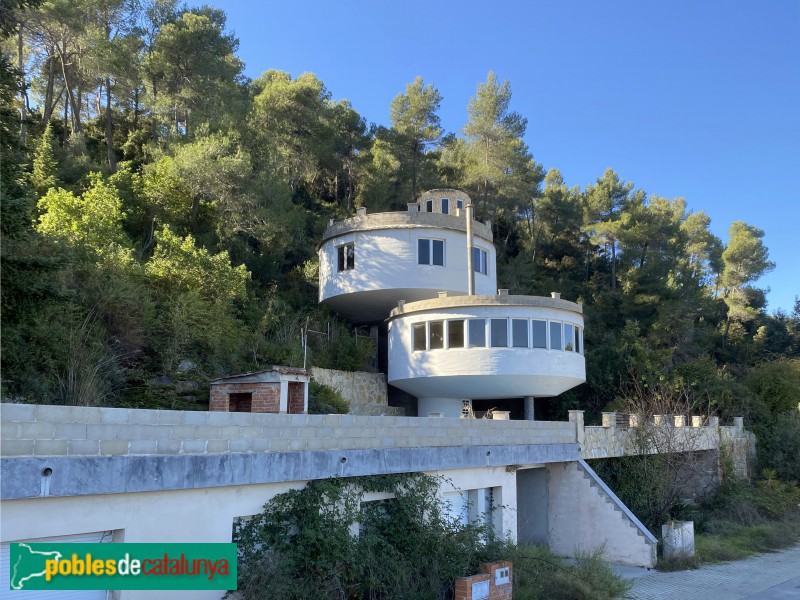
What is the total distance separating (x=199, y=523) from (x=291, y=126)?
107ft

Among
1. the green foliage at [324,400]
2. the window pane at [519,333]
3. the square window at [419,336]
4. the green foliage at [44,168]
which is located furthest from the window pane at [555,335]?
the green foliage at [44,168]

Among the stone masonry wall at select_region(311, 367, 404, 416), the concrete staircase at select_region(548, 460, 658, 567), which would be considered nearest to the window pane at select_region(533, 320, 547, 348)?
the concrete staircase at select_region(548, 460, 658, 567)

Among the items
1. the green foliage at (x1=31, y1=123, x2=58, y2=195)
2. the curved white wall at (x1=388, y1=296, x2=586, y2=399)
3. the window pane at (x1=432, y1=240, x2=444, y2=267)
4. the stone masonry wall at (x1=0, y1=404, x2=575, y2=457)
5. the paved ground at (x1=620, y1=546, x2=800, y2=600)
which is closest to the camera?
the stone masonry wall at (x1=0, y1=404, x2=575, y2=457)

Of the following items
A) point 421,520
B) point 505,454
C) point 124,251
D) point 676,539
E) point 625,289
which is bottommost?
point 676,539

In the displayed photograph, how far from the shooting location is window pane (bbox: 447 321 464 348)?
2284 cm

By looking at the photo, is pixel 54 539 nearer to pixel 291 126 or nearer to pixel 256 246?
pixel 256 246

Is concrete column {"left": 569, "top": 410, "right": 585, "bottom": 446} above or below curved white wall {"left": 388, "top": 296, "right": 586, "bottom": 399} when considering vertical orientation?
below

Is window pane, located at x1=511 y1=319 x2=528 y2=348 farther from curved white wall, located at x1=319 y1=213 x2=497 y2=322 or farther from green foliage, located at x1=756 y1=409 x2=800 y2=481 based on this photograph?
green foliage, located at x1=756 y1=409 x2=800 y2=481

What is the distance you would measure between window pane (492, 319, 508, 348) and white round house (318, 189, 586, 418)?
3 cm

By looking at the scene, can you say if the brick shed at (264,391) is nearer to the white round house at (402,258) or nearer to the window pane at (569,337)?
the white round house at (402,258)

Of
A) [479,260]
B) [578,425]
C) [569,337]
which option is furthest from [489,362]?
[479,260]

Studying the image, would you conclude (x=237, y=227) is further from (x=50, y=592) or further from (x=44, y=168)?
(x=50, y=592)

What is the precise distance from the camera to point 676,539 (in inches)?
664

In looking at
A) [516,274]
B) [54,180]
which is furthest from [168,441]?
[516,274]
